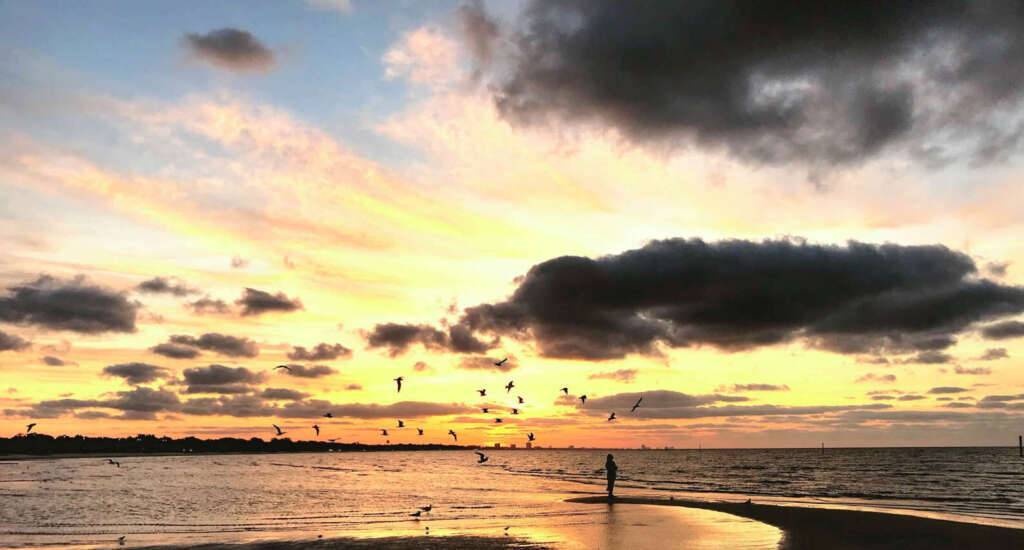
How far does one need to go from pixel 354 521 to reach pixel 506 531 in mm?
12236

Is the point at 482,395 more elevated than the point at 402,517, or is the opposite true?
the point at 482,395

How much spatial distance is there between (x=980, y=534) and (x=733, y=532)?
1175cm

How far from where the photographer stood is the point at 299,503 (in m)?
58.2

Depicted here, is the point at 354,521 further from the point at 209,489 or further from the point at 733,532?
the point at 209,489

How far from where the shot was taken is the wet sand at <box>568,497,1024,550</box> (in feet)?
98.7

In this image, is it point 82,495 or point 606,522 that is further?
point 82,495

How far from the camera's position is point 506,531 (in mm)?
34844

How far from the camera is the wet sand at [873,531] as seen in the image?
98.7 feet

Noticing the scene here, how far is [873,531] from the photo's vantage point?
34094 millimetres

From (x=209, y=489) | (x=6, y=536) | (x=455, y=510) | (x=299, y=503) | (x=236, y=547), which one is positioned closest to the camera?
(x=236, y=547)

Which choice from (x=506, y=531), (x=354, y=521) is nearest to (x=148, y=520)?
(x=354, y=521)

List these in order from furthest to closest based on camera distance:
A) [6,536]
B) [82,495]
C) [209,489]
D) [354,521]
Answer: [209,489]
[82,495]
[354,521]
[6,536]

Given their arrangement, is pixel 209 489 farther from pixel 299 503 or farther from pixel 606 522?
pixel 606 522

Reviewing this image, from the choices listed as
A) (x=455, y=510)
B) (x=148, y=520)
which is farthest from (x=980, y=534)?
(x=148, y=520)
